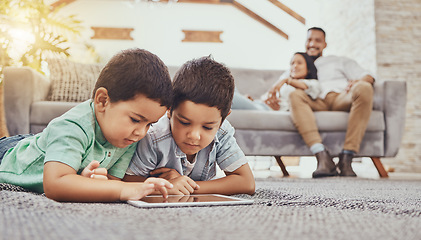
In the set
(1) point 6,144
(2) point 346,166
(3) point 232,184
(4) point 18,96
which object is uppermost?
(4) point 18,96

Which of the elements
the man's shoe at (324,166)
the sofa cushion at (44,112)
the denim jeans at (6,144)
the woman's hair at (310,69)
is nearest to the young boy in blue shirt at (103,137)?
the denim jeans at (6,144)

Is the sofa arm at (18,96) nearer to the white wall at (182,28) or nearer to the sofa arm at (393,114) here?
A: the sofa arm at (393,114)

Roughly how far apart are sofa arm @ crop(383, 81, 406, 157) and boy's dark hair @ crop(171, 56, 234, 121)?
1.70 meters

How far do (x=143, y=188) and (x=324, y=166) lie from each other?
1.50 meters

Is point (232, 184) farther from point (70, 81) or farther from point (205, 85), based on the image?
point (70, 81)

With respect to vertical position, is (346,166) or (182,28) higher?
(182,28)

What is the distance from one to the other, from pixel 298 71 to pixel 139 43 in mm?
5065

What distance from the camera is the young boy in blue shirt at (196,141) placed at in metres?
0.88

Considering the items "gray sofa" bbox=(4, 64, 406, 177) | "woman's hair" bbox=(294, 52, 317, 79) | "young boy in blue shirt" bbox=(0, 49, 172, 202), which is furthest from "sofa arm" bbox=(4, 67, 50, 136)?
"woman's hair" bbox=(294, 52, 317, 79)

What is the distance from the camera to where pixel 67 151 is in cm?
75

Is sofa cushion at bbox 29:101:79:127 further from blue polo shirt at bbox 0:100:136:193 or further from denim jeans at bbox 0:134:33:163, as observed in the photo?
blue polo shirt at bbox 0:100:136:193

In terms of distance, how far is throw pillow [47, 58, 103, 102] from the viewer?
232cm

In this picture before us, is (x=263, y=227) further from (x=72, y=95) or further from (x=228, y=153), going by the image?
(x=72, y=95)

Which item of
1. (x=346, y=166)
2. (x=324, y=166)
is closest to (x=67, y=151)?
(x=324, y=166)
